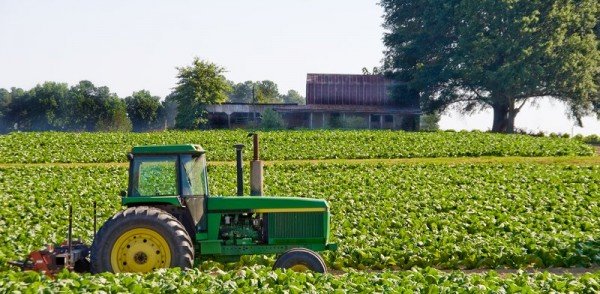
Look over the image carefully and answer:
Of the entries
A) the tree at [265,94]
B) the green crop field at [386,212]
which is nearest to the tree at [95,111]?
the tree at [265,94]

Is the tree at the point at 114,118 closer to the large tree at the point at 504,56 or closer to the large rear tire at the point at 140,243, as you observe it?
the large tree at the point at 504,56

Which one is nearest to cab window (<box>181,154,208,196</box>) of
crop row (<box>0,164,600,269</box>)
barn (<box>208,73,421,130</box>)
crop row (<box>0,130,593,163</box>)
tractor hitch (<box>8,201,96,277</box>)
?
tractor hitch (<box>8,201,96,277</box>)

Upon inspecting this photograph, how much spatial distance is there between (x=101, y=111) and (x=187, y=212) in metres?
76.1

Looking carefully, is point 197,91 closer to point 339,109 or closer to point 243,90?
point 339,109

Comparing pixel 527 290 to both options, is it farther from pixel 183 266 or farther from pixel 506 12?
pixel 506 12

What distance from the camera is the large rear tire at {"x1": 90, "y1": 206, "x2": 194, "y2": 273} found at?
12250mm

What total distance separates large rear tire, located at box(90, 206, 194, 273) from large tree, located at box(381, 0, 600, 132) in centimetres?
4252

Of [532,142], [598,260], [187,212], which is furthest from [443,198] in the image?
[532,142]

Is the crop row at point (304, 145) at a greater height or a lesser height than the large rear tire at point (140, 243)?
greater

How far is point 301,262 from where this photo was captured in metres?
12.7

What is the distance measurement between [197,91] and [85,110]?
→ 29056 mm

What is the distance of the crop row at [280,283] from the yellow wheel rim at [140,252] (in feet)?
2.46

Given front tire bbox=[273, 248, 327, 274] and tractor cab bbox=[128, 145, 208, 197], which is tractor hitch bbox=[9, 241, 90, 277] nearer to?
tractor cab bbox=[128, 145, 208, 197]

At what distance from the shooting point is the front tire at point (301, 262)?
12.7m
